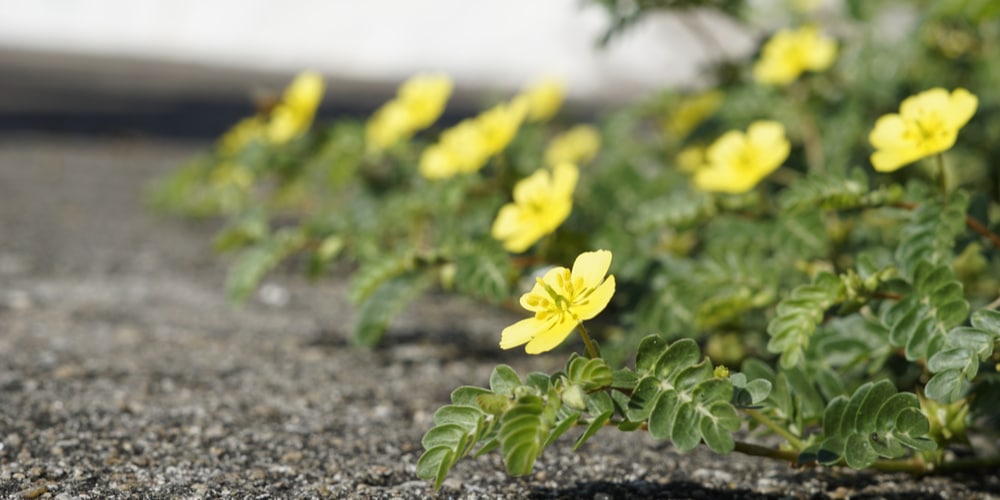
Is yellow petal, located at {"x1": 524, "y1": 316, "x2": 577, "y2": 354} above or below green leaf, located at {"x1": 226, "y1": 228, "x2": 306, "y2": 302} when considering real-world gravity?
below

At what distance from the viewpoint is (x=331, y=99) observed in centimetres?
927

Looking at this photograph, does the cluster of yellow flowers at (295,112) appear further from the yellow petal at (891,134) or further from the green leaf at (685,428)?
→ the green leaf at (685,428)

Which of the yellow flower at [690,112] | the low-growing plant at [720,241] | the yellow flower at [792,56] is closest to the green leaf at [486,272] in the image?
the low-growing plant at [720,241]

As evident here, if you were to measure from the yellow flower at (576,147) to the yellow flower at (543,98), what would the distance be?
Result: 0.53 ft

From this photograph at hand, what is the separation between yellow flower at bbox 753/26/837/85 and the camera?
2.42m

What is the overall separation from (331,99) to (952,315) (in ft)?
27.1

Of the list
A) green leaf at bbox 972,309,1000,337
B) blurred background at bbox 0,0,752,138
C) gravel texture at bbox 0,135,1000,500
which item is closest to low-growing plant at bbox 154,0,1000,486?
green leaf at bbox 972,309,1000,337

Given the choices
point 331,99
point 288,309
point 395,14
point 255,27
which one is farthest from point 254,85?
point 288,309

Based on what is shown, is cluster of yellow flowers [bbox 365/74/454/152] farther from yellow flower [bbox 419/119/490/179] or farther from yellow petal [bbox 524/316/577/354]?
yellow petal [bbox 524/316/577/354]

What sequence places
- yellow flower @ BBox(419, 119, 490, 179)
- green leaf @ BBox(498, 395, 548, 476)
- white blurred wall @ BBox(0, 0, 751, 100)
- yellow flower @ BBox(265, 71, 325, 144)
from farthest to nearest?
white blurred wall @ BBox(0, 0, 751, 100) → yellow flower @ BBox(265, 71, 325, 144) → yellow flower @ BBox(419, 119, 490, 179) → green leaf @ BBox(498, 395, 548, 476)

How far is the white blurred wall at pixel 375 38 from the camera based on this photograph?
11578mm

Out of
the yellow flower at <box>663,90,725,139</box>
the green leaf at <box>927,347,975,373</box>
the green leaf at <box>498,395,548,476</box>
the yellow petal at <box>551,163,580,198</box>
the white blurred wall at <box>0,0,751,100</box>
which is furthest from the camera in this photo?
the white blurred wall at <box>0,0,751,100</box>

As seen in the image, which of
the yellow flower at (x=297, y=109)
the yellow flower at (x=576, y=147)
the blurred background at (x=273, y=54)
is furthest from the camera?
the blurred background at (x=273, y=54)

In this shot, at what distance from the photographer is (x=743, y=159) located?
2025 millimetres
